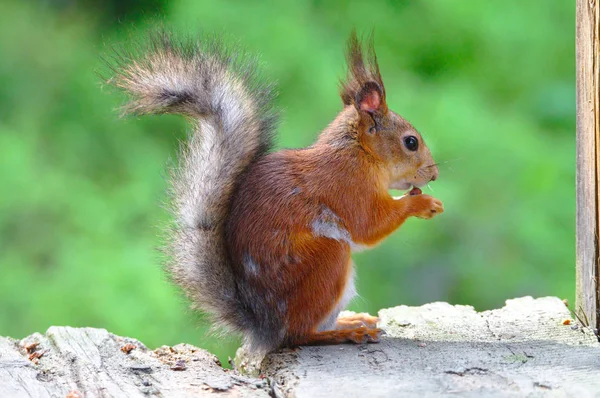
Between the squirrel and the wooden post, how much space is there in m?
0.43

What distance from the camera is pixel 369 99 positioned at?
216 centimetres

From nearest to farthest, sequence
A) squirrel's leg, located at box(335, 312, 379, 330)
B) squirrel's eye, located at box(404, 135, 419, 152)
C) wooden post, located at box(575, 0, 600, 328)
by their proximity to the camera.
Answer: wooden post, located at box(575, 0, 600, 328) → squirrel's leg, located at box(335, 312, 379, 330) → squirrel's eye, located at box(404, 135, 419, 152)

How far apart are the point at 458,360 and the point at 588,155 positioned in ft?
1.75

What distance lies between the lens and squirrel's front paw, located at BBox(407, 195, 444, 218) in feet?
6.91

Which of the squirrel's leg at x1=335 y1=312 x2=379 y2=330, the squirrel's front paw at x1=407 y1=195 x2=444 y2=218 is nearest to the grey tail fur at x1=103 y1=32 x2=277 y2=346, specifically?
the squirrel's leg at x1=335 y1=312 x2=379 y2=330

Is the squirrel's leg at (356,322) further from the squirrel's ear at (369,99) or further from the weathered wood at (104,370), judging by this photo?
the squirrel's ear at (369,99)

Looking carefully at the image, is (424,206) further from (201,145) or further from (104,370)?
(104,370)

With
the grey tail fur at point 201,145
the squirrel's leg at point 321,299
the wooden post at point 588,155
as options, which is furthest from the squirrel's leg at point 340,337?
the wooden post at point 588,155

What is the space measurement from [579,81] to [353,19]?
2284 mm

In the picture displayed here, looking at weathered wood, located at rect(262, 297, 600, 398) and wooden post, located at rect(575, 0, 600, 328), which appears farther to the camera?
wooden post, located at rect(575, 0, 600, 328)

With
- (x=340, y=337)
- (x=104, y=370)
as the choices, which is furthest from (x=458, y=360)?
(x=104, y=370)

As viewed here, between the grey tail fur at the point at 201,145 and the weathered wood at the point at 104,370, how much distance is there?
142mm

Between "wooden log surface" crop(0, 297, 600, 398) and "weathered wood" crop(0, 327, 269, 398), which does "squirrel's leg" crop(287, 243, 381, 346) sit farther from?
"weathered wood" crop(0, 327, 269, 398)

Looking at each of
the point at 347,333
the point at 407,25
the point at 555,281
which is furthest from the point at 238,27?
the point at 347,333
